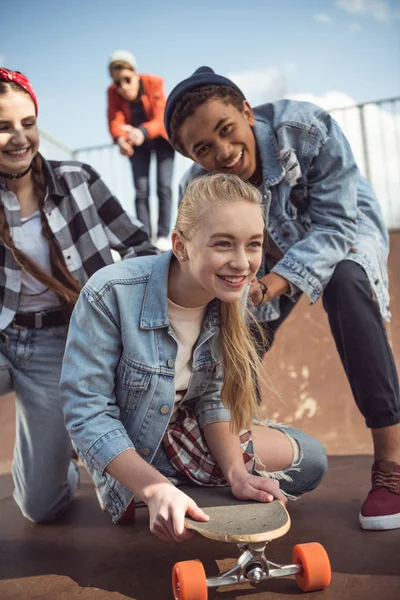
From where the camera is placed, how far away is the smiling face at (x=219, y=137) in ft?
6.29

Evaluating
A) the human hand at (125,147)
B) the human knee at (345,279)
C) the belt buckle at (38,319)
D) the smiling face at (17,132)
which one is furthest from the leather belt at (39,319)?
the human hand at (125,147)

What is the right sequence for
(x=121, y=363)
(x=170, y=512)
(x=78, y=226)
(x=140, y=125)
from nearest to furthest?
(x=170, y=512) < (x=121, y=363) < (x=78, y=226) < (x=140, y=125)

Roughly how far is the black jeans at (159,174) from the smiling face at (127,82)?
15.1 inches

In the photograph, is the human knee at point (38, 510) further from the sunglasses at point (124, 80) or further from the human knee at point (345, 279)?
the sunglasses at point (124, 80)

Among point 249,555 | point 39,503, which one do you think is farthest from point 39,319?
point 249,555

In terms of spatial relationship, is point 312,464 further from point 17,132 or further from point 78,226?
point 17,132

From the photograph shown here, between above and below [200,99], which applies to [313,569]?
below

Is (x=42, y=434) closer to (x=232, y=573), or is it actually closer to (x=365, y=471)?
(x=232, y=573)

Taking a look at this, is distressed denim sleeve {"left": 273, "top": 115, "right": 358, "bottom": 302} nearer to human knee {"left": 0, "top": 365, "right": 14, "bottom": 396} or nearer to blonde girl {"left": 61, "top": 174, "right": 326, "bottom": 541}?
blonde girl {"left": 61, "top": 174, "right": 326, "bottom": 541}

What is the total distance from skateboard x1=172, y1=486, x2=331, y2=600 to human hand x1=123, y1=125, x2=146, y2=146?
12.2 ft

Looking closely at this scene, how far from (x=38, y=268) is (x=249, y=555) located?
43.4 inches

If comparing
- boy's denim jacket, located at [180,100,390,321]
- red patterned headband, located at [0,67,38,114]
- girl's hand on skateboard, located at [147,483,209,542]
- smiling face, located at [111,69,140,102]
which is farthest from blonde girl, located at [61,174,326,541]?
smiling face, located at [111,69,140,102]

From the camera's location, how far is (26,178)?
207 centimetres

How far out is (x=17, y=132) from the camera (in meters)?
1.93
